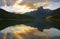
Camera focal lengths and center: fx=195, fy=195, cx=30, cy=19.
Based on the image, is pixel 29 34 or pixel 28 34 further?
pixel 28 34
